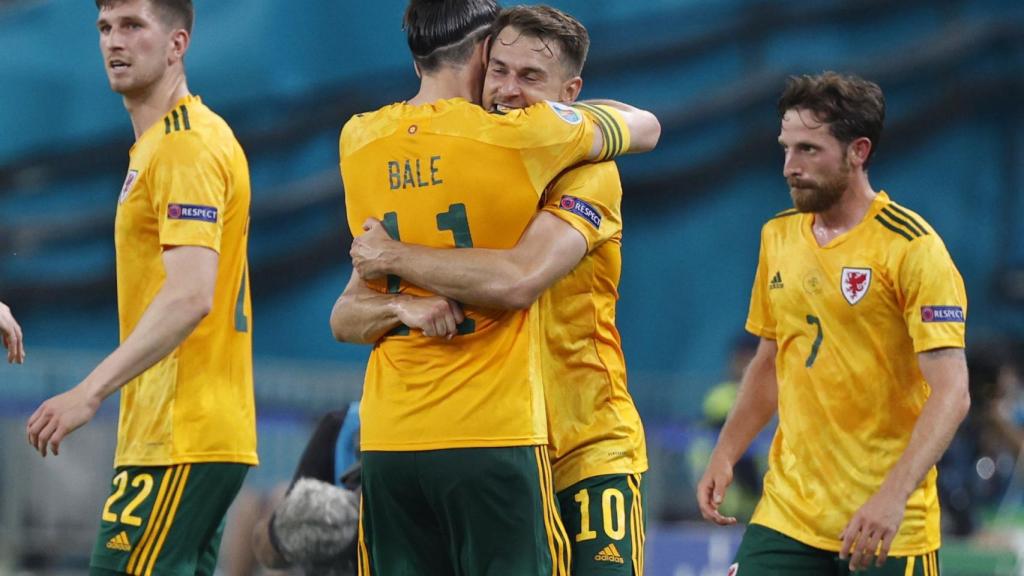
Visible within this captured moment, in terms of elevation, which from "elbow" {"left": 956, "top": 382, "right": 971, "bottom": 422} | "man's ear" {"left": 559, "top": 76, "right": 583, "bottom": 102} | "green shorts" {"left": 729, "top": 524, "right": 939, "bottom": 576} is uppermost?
"man's ear" {"left": 559, "top": 76, "right": 583, "bottom": 102}

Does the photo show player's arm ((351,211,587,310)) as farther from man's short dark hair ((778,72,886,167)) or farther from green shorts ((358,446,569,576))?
man's short dark hair ((778,72,886,167))

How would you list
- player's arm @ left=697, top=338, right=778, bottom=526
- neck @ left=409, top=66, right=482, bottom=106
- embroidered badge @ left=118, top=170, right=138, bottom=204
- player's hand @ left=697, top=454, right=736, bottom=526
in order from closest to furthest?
neck @ left=409, top=66, right=482, bottom=106 < embroidered badge @ left=118, top=170, right=138, bottom=204 < player's hand @ left=697, top=454, right=736, bottom=526 < player's arm @ left=697, top=338, right=778, bottom=526

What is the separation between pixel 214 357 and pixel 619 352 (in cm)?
138

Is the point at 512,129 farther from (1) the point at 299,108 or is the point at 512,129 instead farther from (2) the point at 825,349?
(1) the point at 299,108

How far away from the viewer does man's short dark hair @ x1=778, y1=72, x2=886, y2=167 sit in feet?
18.2

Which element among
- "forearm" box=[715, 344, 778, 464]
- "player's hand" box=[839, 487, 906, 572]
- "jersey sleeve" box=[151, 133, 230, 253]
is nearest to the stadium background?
"forearm" box=[715, 344, 778, 464]

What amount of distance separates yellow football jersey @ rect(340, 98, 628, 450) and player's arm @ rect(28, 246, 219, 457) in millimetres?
818

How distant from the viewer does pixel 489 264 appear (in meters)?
4.26

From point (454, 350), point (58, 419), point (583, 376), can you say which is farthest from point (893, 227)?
point (58, 419)

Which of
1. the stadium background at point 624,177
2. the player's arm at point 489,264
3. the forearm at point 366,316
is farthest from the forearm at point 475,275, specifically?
the stadium background at point 624,177

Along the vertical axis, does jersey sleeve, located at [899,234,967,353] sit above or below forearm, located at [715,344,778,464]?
above

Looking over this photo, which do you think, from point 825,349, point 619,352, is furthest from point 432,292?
point 825,349

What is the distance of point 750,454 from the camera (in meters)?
10.9

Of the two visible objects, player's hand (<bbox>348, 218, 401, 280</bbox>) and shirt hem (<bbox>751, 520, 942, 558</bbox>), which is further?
shirt hem (<bbox>751, 520, 942, 558</bbox>)
